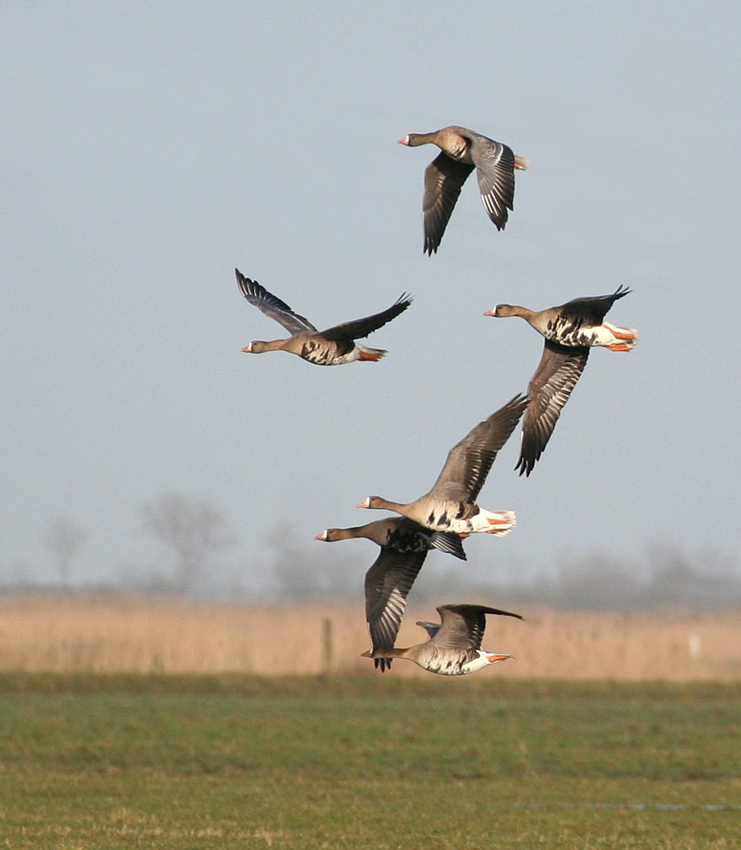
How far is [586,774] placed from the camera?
880 inches

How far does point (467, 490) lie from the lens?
9836 millimetres

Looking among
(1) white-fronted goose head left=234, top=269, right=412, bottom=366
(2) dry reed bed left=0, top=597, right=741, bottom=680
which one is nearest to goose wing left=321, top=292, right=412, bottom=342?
(1) white-fronted goose head left=234, top=269, right=412, bottom=366

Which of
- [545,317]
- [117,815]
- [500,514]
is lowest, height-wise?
[117,815]

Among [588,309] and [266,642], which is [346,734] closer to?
[266,642]

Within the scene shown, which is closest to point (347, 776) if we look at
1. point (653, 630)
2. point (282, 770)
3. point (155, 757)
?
point (282, 770)

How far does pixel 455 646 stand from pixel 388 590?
57 centimetres

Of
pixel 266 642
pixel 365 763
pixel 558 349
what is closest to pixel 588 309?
pixel 558 349

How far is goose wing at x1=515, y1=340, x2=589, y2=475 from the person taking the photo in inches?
426

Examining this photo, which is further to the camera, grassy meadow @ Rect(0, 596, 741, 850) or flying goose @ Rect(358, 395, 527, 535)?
grassy meadow @ Rect(0, 596, 741, 850)

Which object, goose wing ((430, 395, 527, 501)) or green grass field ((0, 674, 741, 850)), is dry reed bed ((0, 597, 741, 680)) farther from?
goose wing ((430, 395, 527, 501))

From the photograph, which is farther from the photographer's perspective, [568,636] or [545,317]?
[568,636]

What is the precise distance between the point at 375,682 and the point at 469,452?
77.7ft

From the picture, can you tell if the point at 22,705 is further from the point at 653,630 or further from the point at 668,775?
the point at 653,630

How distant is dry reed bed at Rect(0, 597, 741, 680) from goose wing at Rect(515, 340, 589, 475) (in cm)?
2121
